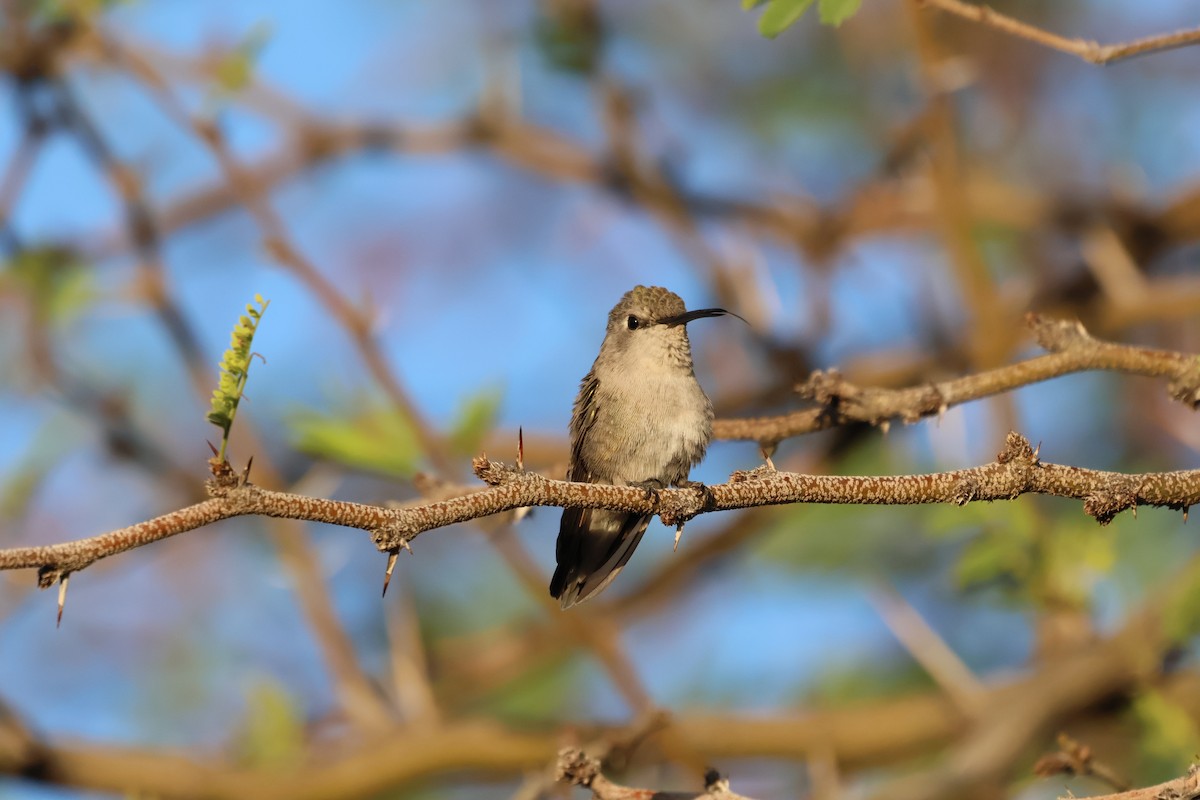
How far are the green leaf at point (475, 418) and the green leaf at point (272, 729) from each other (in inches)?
78.6

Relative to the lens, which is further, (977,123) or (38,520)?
(977,123)

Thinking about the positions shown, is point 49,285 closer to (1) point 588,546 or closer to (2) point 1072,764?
(1) point 588,546

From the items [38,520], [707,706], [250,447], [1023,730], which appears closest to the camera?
[1023,730]

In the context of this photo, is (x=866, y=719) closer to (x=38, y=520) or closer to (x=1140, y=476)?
(x=1140, y=476)

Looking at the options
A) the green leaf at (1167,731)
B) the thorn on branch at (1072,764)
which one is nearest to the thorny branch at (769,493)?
the thorn on branch at (1072,764)

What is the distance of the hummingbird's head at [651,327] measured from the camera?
5.24 m

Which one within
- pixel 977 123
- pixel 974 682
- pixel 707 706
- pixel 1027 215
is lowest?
pixel 974 682

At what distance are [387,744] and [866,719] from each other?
222 centimetres

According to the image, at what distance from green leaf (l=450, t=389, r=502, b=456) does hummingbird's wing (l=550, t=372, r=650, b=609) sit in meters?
0.42

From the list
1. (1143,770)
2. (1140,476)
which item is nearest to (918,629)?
(1143,770)

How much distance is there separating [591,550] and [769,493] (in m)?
2.25

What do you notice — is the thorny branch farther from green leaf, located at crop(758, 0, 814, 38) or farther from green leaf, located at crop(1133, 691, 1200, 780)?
green leaf, located at crop(1133, 691, 1200, 780)

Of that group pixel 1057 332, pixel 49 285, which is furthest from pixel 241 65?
pixel 1057 332

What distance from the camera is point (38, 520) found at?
8.45 meters
